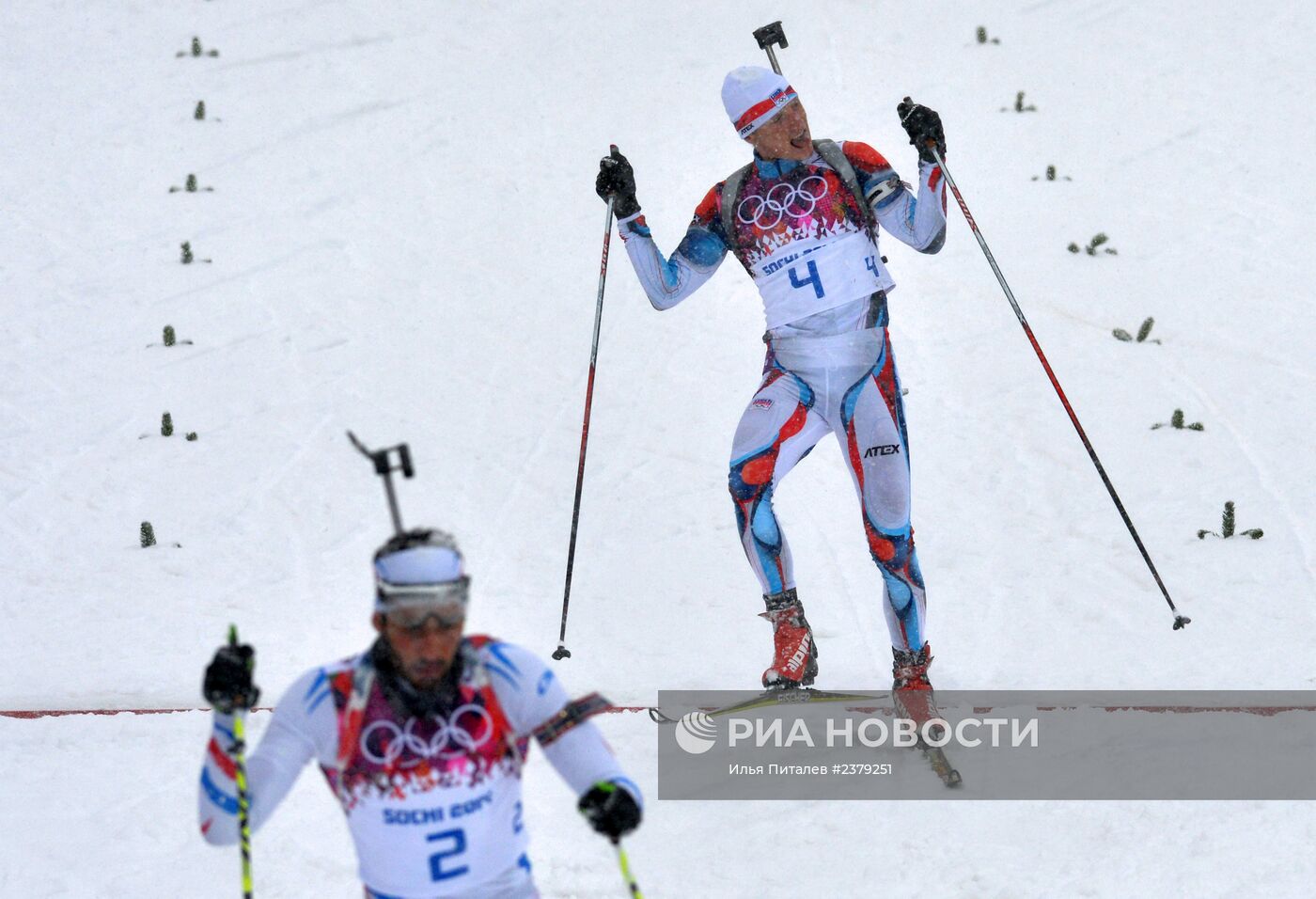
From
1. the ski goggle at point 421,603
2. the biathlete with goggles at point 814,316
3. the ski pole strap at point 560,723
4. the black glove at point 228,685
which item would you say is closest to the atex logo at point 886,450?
the biathlete with goggles at point 814,316

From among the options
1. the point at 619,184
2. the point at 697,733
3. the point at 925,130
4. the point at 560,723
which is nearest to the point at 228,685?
the point at 560,723

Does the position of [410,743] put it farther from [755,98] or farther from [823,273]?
[755,98]

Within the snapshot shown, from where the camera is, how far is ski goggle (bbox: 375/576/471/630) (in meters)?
4.17

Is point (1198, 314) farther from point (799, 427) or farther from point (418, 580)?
point (418, 580)

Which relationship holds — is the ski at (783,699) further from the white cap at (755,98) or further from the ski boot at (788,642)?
the white cap at (755,98)

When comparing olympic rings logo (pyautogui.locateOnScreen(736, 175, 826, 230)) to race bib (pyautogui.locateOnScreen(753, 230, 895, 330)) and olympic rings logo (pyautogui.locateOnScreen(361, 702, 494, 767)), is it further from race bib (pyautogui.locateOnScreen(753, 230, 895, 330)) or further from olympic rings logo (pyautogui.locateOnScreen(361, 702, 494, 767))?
olympic rings logo (pyautogui.locateOnScreen(361, 702, 494, 767))

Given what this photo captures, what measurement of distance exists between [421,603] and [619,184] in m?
3.75

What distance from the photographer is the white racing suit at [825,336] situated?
24.2 feet

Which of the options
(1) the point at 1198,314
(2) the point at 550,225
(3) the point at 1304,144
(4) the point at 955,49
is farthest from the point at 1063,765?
Answer: (4) the point at 955,49

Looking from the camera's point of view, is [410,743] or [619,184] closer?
[410,743]

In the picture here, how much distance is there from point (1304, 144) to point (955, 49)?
164 inches

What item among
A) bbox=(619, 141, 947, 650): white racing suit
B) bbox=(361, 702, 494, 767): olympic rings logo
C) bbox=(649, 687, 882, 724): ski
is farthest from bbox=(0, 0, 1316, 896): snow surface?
bbox=(361, 702, 494, 767): olympic rings logo

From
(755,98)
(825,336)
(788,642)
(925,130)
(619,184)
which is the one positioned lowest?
(788,642)

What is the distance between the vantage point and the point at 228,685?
4.13 m
